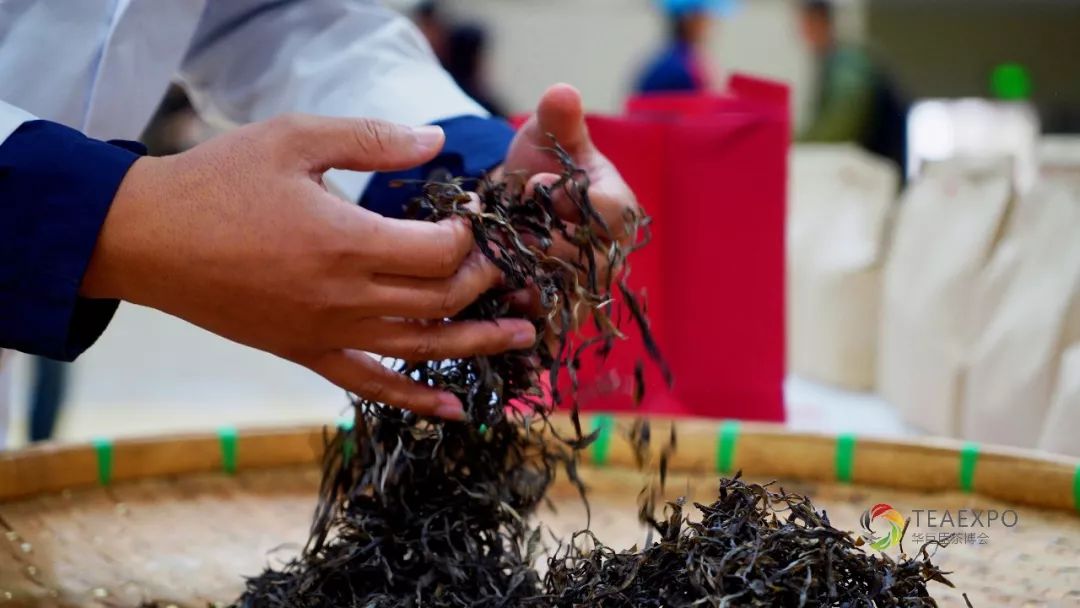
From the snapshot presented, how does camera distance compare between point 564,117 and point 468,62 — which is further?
point 468,62

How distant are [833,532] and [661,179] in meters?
0.89

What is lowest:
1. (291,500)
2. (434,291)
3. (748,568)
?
(291,500)

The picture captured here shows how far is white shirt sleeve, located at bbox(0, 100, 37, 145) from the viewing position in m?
0.52

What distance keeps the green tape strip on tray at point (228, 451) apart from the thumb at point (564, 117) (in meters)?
0.51

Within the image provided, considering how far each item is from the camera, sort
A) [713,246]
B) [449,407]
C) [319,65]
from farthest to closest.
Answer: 1. [713,246]
2. [319,65]
3. [449,407]

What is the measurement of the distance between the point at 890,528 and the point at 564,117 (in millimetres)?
321

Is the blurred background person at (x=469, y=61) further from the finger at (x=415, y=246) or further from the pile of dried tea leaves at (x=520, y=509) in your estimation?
the finger at (x=415, y=246)

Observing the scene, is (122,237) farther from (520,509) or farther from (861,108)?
(861,108)

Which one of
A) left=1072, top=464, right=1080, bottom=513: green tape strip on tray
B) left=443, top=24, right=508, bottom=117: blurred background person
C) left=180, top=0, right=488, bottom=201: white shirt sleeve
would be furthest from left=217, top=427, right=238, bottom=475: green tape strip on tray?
left=443, top=24, right=508, bottom=117: blurred background person

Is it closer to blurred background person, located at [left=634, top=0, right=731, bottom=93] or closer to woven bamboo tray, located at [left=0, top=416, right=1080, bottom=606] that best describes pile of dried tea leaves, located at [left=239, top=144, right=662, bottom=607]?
woven bamboo tray, located at [left=0, top=416, right=1080, bottom=606]

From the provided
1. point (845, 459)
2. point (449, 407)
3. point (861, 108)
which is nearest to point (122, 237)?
point (449, 407)

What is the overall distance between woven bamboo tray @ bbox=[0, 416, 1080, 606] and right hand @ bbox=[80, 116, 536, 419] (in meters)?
0.27

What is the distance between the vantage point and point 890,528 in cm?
63

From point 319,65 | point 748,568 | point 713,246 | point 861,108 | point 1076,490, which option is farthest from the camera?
point 861,108
